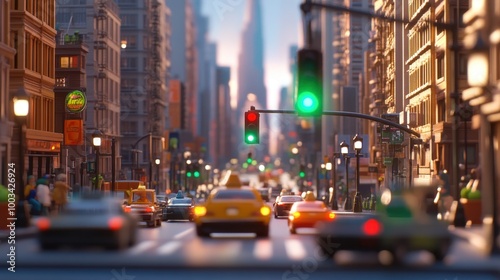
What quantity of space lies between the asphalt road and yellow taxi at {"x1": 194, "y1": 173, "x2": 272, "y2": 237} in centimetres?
233

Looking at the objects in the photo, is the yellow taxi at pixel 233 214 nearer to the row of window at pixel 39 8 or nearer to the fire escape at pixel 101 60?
the row of window at pixel 39 8

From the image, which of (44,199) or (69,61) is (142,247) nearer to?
(44,199)

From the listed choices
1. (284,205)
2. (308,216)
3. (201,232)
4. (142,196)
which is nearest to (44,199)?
(201,232)

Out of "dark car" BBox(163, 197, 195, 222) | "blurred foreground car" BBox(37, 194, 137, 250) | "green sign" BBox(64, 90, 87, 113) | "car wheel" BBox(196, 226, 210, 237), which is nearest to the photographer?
"blurred foreground car" BBox(37, 194, 137, 250)

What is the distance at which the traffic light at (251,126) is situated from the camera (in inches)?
1861

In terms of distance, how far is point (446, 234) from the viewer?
85.7 ft

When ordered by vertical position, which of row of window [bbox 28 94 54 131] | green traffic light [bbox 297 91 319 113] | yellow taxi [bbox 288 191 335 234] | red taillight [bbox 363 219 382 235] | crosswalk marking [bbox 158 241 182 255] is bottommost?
crosswalk marking [bbox 158 241 182 255]

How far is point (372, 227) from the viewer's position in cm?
2453

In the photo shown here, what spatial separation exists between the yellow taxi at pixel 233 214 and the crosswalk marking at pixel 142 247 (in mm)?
1615

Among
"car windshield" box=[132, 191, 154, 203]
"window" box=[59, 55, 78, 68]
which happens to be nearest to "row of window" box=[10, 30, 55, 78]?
"car windshield" box=[132, 191, 154, 203]

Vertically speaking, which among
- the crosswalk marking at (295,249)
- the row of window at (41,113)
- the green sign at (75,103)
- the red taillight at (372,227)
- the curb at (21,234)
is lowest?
the crosswalk marking at (295,249)

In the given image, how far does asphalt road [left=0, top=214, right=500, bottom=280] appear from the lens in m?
23.5

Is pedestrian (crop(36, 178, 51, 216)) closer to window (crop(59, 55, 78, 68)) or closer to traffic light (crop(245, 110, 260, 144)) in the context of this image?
traffic light (crop(245, 110, 260, 144))

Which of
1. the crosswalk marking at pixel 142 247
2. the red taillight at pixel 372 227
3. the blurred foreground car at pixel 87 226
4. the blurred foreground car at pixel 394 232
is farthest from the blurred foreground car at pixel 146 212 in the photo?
the red taillight at pixel 372 227
